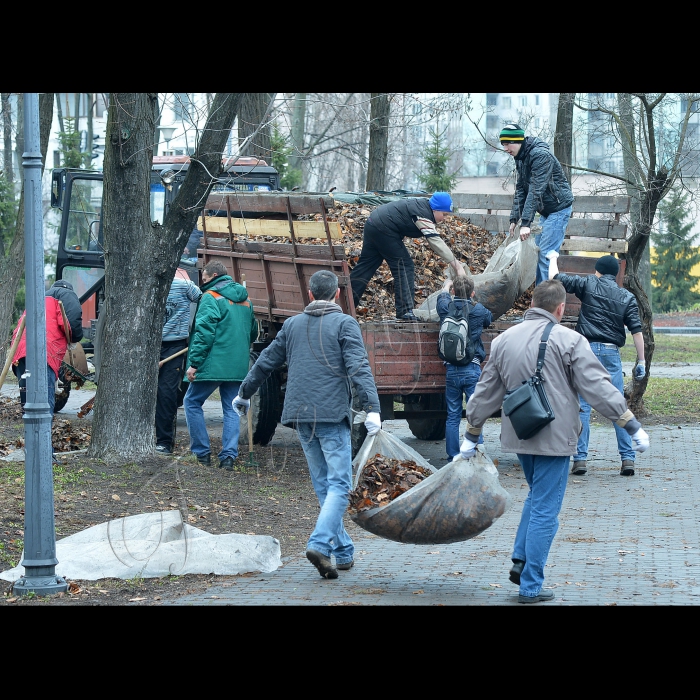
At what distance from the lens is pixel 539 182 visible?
32.2ft

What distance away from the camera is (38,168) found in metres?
6.31

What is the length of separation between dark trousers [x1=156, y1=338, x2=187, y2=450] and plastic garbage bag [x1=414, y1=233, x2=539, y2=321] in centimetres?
270

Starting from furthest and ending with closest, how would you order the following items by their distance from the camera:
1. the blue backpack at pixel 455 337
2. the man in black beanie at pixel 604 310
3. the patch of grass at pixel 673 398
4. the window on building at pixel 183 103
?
1. the patch of grass at pixel 673 398
2. the man in black beanie at pixel 604 310
3. the blue backpack at pixel 455 337
4. the window on building at pixel 183 103

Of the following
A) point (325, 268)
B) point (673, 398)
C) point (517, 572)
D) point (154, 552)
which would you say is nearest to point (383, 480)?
point (517, 572)

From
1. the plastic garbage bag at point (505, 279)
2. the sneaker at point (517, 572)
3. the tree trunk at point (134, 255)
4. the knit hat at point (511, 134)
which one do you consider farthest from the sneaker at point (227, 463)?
the sneaker at point (517, 572)

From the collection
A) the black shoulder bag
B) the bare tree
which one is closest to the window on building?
the black shoulder bag

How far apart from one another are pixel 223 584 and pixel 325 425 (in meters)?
1.13

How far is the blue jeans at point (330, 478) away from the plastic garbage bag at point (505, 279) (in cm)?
357

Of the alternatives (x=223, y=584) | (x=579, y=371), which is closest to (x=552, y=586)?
(x=579, y=371)

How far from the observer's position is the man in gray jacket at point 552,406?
5.66 meters

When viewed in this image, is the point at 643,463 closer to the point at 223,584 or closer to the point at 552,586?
the point at 552,586

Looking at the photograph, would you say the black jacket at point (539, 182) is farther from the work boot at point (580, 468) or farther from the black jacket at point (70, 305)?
the black jacket at point (70, 305)

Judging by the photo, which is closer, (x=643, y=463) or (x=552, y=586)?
(x=552, y=586)
